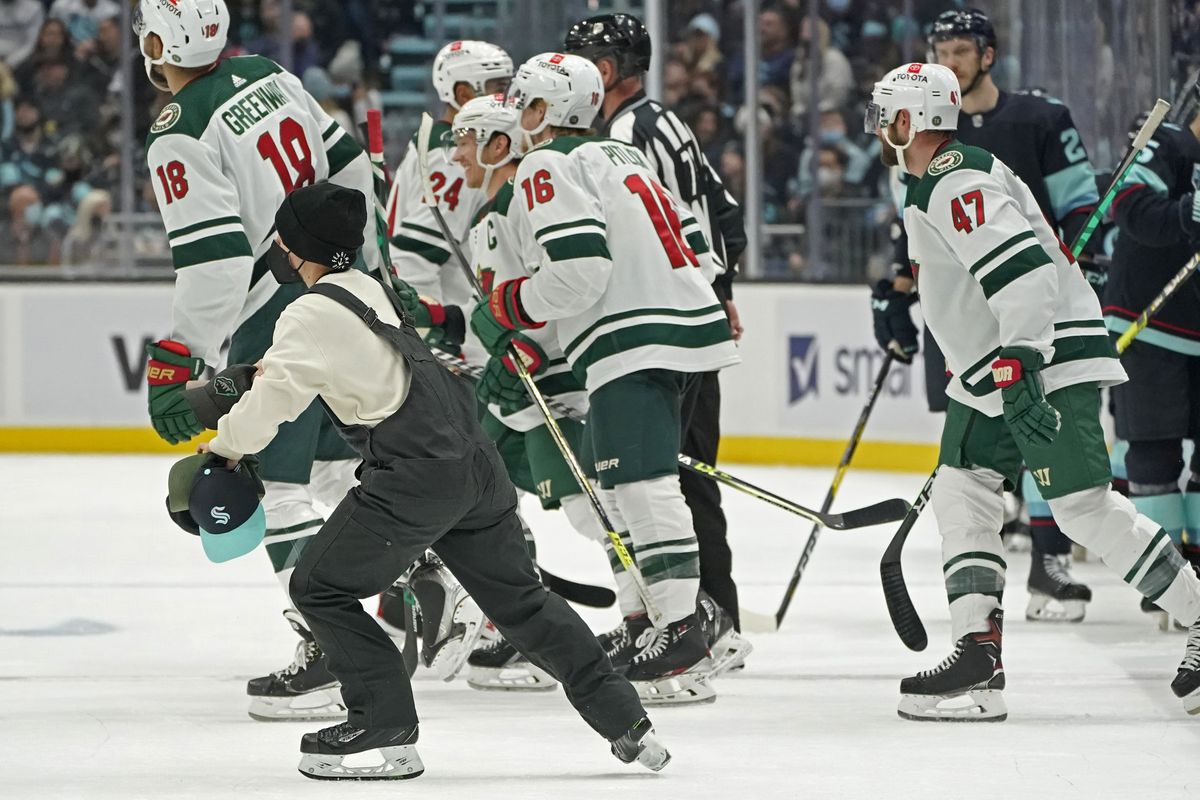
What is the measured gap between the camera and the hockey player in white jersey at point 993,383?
332 cm

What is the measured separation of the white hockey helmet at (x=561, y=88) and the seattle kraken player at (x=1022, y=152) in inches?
46.5

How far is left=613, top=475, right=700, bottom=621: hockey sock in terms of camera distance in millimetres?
3633

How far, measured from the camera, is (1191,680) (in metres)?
3.46

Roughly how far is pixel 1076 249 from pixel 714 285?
2.67ft

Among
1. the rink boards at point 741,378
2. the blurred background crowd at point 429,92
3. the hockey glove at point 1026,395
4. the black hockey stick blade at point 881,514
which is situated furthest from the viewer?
the blurred background crowd at point 429,92

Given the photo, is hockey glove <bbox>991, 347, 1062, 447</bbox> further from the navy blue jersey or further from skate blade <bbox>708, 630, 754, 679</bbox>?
the navy blue jersey

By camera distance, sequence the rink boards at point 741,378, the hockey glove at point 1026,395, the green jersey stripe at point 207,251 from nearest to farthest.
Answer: the hockey glove at point 1026,395, the green jersey stripe at point 207,251, the rink boards at point 741,378

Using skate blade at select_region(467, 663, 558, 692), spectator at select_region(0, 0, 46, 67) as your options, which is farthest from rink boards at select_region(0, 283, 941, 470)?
skate blade at select_region(467, 663, 558, 692)

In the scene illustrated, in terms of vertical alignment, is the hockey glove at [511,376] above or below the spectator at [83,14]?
below

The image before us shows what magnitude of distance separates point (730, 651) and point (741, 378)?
426cm

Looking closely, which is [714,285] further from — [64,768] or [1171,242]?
[64,768]

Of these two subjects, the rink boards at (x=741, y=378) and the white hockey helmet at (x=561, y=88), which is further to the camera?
the rink boards at (x=741, y=378)

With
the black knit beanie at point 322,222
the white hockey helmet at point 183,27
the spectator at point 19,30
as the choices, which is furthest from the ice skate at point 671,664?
the spectator at point 19,30

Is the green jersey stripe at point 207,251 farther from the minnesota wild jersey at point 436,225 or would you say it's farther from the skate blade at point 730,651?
the skate blade at point 730,651
